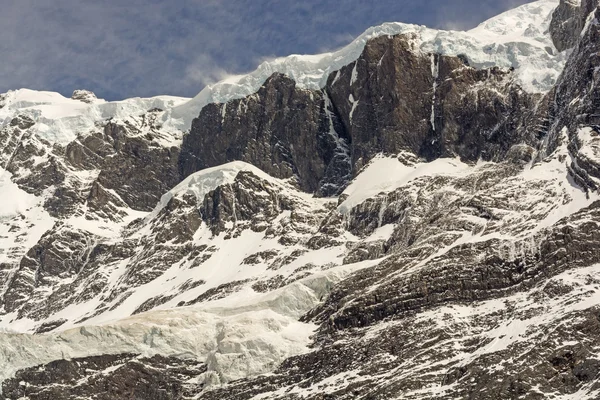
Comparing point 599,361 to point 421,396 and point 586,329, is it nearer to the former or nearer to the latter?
point 586,329

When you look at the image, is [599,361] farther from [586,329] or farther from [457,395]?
[457,395]

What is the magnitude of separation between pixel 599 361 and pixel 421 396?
28395 millimetres

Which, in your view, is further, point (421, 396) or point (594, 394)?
point (421, 396)

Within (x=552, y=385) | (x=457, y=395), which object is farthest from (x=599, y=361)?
(x=457, y=395)

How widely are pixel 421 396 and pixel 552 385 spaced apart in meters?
21.6

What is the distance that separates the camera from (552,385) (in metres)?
188

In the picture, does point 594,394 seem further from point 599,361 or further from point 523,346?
point 523,346

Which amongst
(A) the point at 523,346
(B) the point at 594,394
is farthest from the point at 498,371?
(B) the point at 594,394

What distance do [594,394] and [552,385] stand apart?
31.7 feet

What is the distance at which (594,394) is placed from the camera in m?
179

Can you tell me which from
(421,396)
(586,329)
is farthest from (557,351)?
(421,396)

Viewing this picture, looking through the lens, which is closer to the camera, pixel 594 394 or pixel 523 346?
pixel 594 394

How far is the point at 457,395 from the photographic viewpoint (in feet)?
639

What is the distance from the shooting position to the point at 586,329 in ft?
642
